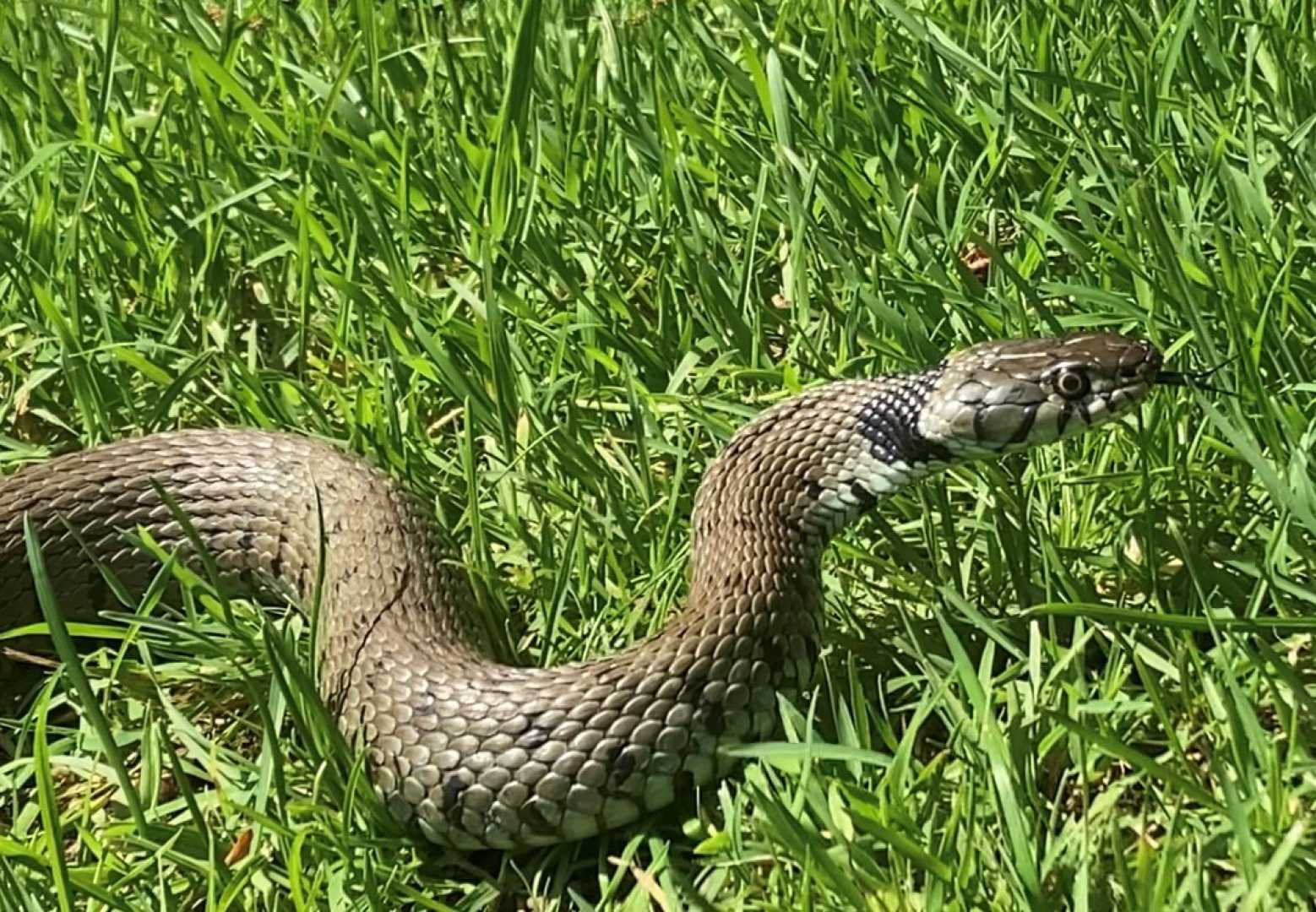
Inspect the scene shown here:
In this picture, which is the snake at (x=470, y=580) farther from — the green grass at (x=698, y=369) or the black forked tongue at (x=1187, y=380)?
the green grass at (x=698, y=369)

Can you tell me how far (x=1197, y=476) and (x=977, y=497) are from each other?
50 cm

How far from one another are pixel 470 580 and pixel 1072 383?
4.75 ft

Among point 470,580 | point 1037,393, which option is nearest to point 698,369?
point 470,580

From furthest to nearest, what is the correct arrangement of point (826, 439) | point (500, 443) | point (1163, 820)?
point (500, 443)
point (826, 439)
point (1163, 820)

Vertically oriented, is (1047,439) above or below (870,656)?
above

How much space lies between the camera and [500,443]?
4.51 m

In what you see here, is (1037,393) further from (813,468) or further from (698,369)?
(698,369)

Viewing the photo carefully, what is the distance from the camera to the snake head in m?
3.90

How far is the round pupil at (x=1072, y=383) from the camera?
3.90 metres

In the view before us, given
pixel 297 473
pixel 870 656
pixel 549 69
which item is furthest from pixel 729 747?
pixel 549 69

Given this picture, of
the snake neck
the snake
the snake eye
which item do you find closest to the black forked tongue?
the snake

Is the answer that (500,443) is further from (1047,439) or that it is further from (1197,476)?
(1197,476)

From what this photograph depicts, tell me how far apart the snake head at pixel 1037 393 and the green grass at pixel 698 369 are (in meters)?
0.13

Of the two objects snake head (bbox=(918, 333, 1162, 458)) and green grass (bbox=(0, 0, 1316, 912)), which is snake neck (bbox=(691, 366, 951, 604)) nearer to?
snake head (bbox=(918, 333, 1162, 458))
